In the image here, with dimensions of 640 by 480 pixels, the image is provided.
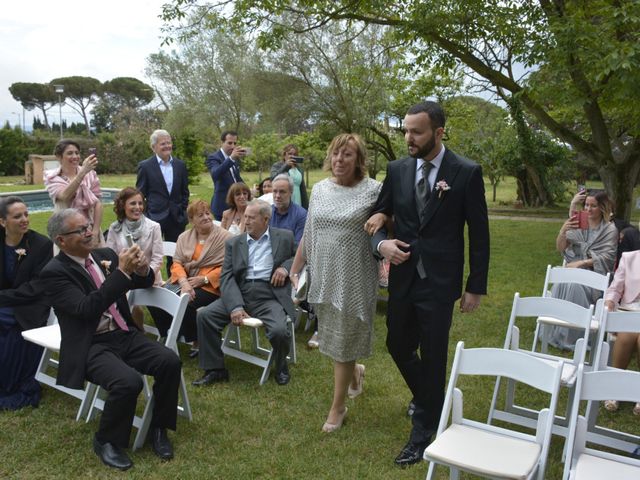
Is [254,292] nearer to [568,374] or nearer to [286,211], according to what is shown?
[286,211]

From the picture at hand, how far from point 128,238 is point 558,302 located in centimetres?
377

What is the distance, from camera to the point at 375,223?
343 cm

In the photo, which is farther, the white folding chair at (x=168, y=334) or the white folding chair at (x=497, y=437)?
the white folding chair at (x=168, y=334)

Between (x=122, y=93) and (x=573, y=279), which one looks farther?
(x=122, y=93)

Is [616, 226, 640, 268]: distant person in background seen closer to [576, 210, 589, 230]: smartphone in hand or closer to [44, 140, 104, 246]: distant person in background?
[576, 210, 589, 230]: smartphone in hand

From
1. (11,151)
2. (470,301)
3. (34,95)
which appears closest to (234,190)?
(470,301)

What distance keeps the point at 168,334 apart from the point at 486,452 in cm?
234

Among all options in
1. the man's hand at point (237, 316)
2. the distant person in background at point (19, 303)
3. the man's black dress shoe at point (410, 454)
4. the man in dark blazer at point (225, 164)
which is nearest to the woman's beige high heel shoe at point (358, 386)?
the man's black dress shoe at point (410, 454)

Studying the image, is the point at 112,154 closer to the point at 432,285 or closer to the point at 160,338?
the point at 160,338

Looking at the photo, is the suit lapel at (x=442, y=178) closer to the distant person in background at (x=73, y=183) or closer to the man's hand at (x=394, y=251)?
the man's hand at (x=394, y=251)

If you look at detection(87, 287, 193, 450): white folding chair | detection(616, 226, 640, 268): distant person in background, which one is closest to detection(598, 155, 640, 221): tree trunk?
detection(616, 226, 640, 268): distant person in background

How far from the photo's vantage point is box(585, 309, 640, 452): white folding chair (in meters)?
3.57

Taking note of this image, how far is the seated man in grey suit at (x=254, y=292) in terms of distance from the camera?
4.76 m

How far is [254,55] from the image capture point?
20.7 metres
